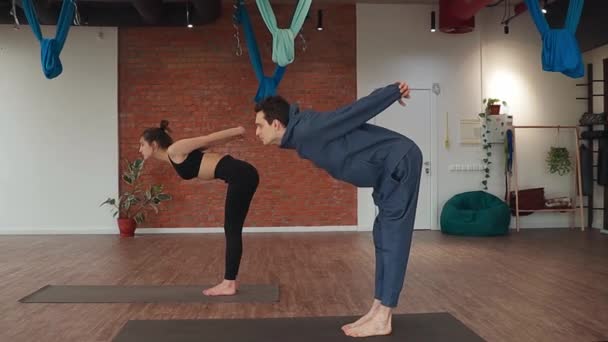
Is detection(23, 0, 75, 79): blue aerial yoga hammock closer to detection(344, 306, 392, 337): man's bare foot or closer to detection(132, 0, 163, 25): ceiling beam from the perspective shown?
detection(132, 0, 163, 25): ceiling beam

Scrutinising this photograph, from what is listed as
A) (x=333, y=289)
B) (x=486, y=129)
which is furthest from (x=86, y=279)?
(x=486, y=129)

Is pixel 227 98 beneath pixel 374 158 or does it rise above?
above

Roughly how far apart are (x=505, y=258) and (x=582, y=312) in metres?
2.14

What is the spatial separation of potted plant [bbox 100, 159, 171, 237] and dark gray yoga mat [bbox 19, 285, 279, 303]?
3.35m

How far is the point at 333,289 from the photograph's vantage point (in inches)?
161

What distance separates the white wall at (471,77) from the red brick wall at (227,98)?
1.35 feet

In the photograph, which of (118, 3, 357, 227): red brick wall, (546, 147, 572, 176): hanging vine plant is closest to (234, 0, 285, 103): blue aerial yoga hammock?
(118, 3, 357, 227): red brick wall

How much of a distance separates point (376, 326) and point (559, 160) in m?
6.28

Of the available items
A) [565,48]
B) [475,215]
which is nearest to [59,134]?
[475,215]

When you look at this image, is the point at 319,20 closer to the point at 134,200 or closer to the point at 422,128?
the point at 422,128

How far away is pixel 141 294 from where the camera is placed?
3.87 meters

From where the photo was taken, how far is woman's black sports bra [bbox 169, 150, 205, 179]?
3674 millimetres

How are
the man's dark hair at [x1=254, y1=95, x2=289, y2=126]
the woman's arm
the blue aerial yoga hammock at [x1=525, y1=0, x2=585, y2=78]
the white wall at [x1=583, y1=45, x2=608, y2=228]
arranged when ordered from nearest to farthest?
the man's dark hair at [x1=254, y1=95, x2=289, y2=126], the woman's arm, the blue aerial yoga hammock at [x1=525, y1=0, x2=585, y2=78], the white wall at [x1=583, y1=45, x2=608, y2=228]

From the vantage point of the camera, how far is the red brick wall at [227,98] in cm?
781
